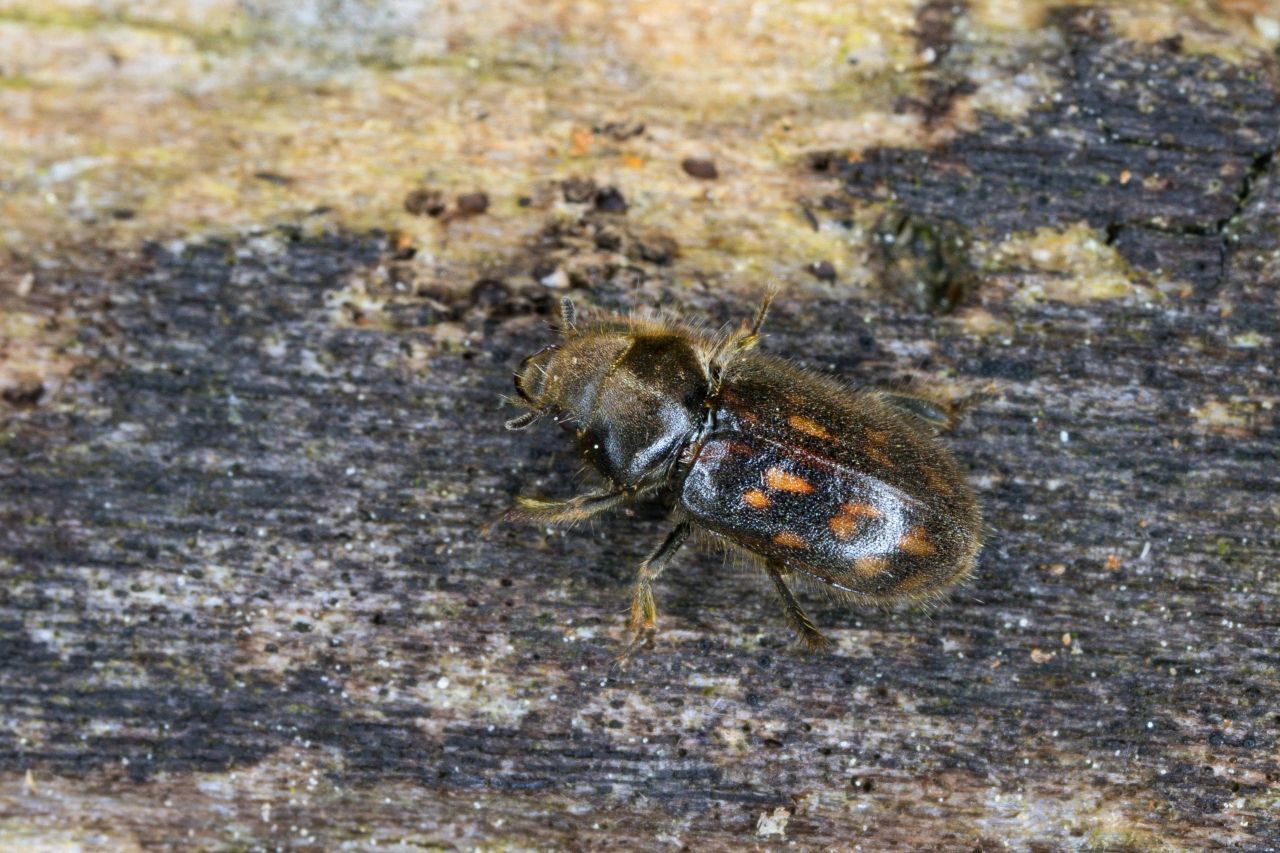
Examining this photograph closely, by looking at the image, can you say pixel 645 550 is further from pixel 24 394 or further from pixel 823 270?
pixel 24 394

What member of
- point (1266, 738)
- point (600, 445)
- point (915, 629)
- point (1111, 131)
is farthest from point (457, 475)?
point (1266, 738)

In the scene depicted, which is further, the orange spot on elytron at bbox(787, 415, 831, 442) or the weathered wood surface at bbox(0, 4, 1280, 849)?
the weathered wood surface at bbox(0, 4, 1280, 849)

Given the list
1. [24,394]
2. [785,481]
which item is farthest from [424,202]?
[785,481]

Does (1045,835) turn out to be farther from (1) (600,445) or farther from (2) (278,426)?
(2) (278,426)

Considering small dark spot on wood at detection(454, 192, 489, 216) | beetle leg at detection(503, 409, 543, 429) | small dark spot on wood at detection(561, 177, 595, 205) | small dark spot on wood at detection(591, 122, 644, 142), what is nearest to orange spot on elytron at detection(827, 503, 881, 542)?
beetle leg at detection(503, 409, 543, 429)

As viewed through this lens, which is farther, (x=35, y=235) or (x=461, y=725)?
(x=35, y=235)

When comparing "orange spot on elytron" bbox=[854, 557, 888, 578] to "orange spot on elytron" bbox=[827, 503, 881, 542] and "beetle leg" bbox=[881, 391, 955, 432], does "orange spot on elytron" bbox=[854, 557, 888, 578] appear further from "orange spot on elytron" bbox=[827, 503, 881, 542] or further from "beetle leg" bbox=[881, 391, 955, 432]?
"beetle leg" bbox=[881, 391, 955, 432]
